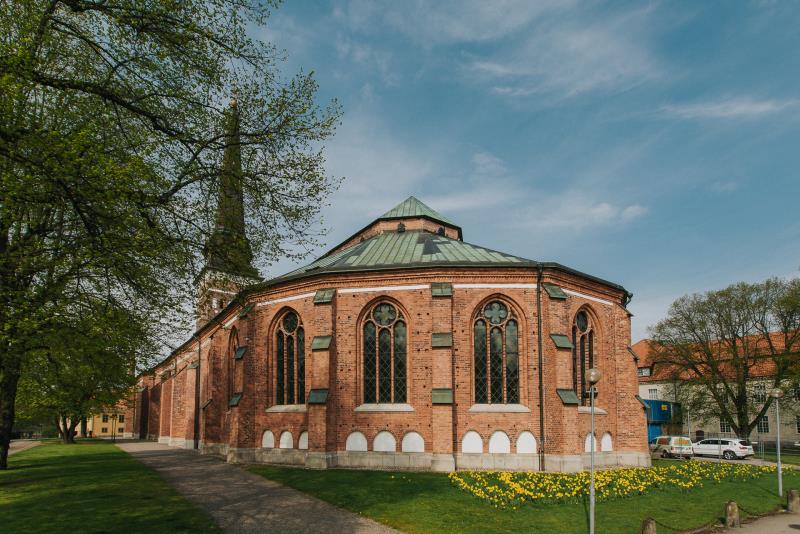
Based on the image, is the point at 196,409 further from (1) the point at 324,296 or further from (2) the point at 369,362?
(2) the point at 369,362

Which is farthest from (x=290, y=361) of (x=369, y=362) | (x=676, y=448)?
(x=676, y=448)

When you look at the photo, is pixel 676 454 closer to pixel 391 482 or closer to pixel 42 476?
pixel 391 482

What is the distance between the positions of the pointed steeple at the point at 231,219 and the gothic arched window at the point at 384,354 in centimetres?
925

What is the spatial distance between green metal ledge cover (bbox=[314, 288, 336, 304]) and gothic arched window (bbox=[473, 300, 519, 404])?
5.48 meters

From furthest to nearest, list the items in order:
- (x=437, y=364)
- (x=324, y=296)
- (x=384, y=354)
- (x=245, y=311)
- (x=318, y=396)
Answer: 1. (x=245, y=311)
2. (x=324, y=296)
3. (x=384, y=354)
4. (x=318, y=396)
5. (x=437, y=364)

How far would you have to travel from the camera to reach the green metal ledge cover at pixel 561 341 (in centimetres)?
1983

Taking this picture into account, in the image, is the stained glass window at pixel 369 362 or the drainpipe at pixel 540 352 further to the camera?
the stained glass window at pixel 369 362

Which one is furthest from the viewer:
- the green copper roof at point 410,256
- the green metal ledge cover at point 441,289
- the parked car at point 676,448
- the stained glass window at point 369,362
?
the parked car at point 676,448

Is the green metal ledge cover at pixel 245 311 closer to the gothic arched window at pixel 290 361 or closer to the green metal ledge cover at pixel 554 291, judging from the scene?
the gothic arched window at pixel 290 361

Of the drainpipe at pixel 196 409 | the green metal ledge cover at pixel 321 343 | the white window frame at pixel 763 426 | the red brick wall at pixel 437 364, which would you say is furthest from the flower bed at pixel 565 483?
the white window frame at pixel 763 426

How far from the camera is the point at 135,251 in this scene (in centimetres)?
1019

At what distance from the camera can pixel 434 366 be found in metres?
19.7

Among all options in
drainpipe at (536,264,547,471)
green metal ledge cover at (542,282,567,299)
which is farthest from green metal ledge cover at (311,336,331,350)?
green metal ledge cover at (542,282,567,299)

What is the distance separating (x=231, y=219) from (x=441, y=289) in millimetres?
9930
